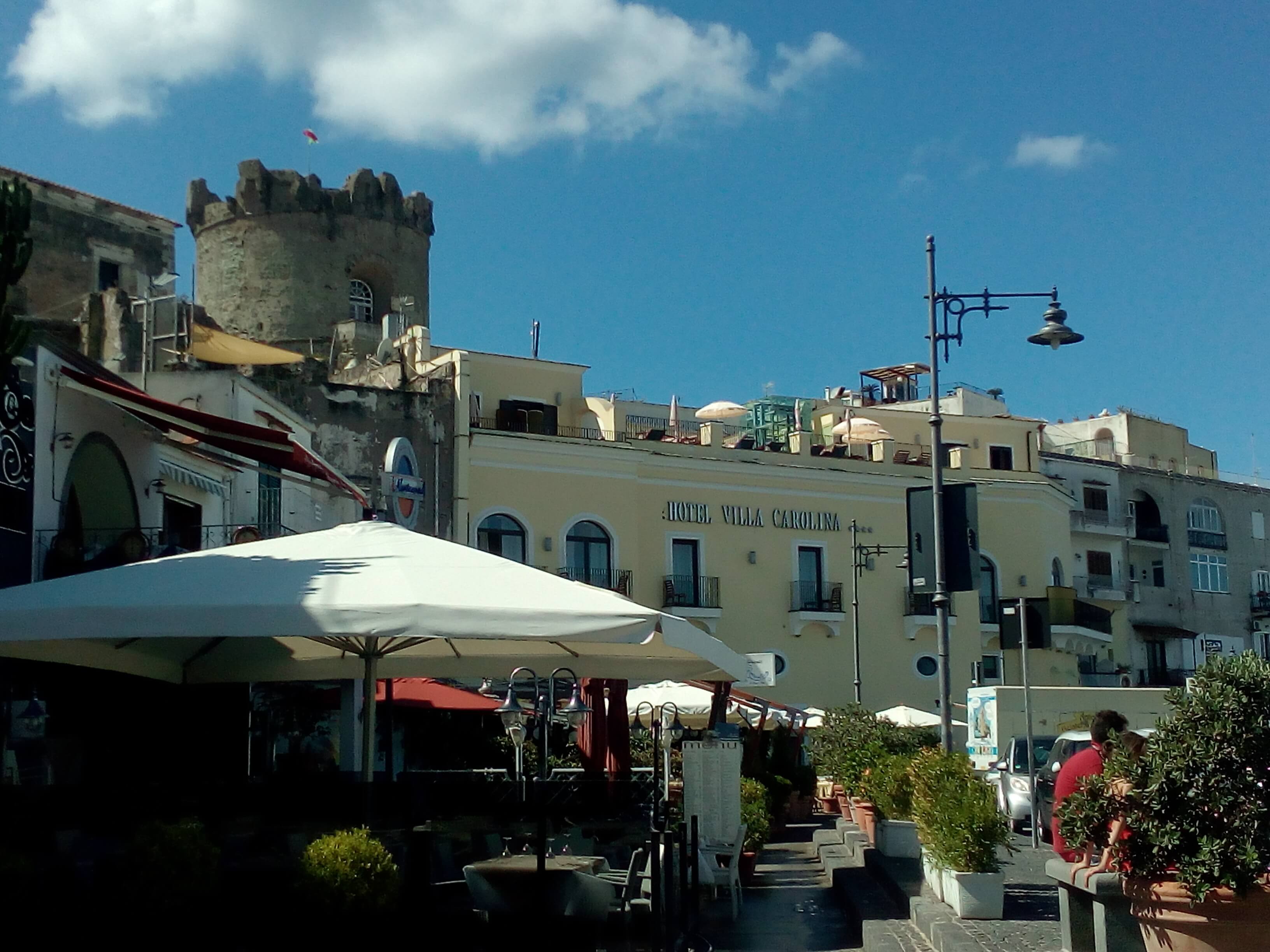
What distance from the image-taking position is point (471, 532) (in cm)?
3628

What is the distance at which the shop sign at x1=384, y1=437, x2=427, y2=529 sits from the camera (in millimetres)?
21859

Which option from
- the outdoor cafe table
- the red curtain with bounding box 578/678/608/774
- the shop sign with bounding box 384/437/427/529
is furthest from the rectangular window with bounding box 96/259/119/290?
the outdoor cafe table

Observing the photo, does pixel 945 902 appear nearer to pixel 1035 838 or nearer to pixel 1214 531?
pixel 1035 838

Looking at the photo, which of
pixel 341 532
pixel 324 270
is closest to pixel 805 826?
pixel 341 532

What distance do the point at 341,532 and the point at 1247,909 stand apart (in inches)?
249

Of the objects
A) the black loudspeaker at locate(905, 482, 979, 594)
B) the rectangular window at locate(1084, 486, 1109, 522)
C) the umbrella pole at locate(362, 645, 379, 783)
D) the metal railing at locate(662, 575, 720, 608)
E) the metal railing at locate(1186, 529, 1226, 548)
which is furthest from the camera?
the metal railing at locate(1186, 529, 1226, 548)

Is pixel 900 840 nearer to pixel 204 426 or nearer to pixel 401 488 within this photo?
pixel 204 426

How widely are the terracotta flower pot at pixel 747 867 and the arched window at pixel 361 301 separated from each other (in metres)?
32.6

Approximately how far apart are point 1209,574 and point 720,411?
21.3 metres

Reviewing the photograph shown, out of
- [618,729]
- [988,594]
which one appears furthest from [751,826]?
[988,594]

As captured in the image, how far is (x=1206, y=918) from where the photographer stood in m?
6.27

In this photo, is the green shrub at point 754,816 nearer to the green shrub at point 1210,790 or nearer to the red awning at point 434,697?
the red awning at point 434,697

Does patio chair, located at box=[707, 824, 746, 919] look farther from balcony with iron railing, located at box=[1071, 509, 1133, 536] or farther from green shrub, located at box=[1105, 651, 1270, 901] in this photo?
balcony with iron railing, located at box=[1071, 509, 1133, 536]

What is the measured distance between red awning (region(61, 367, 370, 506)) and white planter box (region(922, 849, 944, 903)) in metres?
6.77
